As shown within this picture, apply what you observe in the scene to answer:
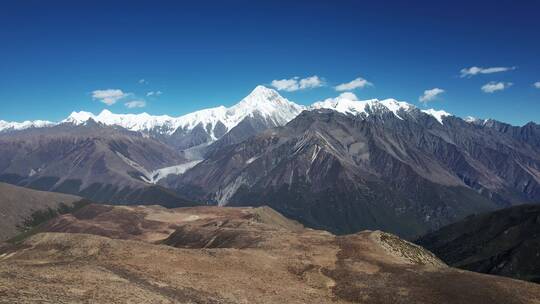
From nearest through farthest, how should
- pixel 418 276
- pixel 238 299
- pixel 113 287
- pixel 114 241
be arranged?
pixel 113 287
pixel 238 299
pixel 418 276
pixel 114 241

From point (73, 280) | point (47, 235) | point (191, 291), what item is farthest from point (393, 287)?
point (47, 235)

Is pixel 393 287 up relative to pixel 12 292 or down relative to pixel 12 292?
down

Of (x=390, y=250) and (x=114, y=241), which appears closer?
(x=114, y=241)

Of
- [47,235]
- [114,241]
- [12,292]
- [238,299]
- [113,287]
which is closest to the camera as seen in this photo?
[12,292]

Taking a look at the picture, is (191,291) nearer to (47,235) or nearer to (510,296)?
(510,296)

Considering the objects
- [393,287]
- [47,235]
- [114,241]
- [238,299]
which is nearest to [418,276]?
[393,287]

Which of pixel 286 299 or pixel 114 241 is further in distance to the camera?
pixel 114 241

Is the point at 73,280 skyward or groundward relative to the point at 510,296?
skyward

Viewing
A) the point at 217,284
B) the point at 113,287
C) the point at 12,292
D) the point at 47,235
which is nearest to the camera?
the point at 12,292

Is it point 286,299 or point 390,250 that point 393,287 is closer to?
point 286,299
